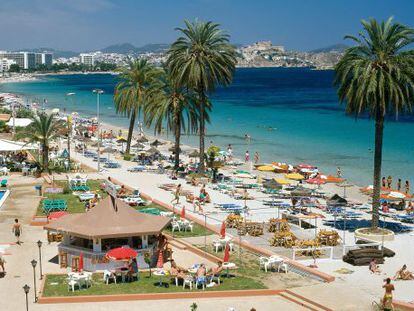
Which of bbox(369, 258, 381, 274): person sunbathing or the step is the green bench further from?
bbox(369, 258, 381, 274): person sunbathing

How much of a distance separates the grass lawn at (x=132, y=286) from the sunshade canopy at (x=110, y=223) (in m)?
1.85

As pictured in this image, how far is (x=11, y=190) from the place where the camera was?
38.9 metres

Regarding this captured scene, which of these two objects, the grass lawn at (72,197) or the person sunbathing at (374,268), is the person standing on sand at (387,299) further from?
the grass lawn at (72,197)

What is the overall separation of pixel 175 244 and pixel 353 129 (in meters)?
65.5

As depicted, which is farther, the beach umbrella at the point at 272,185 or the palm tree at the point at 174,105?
the palm tree at the point at 174,105

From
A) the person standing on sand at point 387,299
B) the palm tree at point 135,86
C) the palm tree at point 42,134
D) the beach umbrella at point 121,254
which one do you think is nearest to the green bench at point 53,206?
the beach umbrella at point 121,254

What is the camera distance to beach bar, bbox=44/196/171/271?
2352 cm

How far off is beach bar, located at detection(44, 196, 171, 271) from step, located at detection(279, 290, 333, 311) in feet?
18.7

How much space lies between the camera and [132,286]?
21328mm

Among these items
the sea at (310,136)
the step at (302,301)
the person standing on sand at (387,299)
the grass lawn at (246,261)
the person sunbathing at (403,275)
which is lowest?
the sea at (310,136)

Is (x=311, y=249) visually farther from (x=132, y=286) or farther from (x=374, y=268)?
(x=132, y=286)

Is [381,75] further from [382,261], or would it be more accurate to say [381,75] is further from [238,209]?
[238,209]

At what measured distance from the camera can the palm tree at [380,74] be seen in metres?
27.6

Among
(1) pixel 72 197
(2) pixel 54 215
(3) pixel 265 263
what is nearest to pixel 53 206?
(2) pixel 54 215
